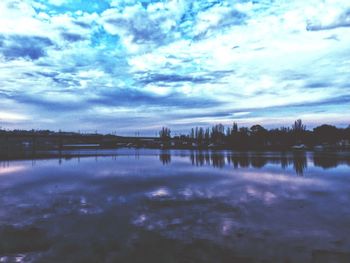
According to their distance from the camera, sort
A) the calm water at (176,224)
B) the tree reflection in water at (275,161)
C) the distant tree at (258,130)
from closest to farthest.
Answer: the calm water at (176,224), the tree reflection in water at (275,161), the distant tree at (258,130)

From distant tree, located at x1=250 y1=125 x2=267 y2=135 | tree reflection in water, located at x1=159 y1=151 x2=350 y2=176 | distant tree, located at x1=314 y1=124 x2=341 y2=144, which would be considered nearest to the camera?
tree reflection in water, located at x1=159 y1=151 x2=350 y2=176

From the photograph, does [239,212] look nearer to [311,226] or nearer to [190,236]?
[311,226]

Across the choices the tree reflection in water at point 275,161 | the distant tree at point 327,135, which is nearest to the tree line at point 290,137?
the distant tree at point 327,135

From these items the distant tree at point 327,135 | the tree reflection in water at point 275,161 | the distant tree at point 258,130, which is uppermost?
the distant tree at point 258,130

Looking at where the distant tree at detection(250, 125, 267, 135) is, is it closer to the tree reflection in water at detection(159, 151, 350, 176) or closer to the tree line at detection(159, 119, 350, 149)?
the tree line at detection(159, 119, 350, 149)

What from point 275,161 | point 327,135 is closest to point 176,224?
point 275,161

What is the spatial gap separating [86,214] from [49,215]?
1.81 m

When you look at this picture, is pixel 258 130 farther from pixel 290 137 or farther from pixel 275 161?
pixel 275 161

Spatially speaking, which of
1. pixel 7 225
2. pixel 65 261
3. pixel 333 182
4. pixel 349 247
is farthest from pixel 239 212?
pixel 333 182

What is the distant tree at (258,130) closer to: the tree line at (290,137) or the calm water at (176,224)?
the tree line at (290,137)

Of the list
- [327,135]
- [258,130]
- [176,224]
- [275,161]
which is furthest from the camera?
[258,130]

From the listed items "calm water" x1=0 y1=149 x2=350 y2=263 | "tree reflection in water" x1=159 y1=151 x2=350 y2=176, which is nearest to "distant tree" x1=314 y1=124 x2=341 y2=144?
"tree reflection in water" x1=159 y1=151 x2=350 y2=176

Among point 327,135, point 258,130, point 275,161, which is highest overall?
point 258,130

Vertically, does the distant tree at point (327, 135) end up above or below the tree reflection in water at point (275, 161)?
above
